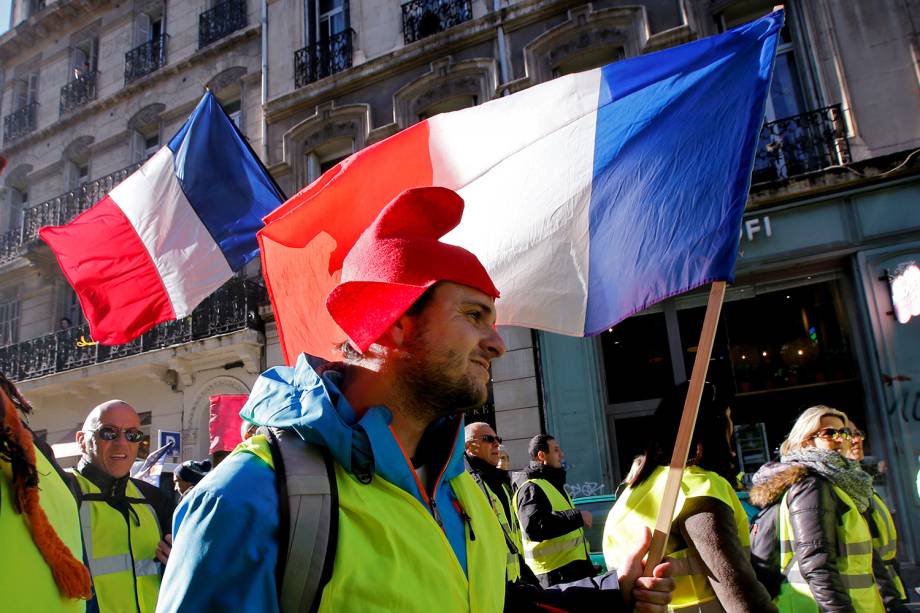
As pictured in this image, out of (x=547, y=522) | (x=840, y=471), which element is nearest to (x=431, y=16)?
(x=547, y=522)

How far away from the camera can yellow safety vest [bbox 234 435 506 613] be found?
125 centimetres

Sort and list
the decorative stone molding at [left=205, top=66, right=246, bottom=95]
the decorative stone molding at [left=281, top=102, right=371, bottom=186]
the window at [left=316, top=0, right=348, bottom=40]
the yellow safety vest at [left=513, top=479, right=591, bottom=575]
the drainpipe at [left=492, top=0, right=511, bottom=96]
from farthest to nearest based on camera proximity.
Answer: the decorative stone molding at [left=205, top=66, right=246, bottom=95]
the window at [left=316, top=0, right=348, bottom=40]
the decorative stone molding at [left=281, top=102, right=371, bottom=186]
the drainpipe at [left=492, top=0, right=511, bottom=96]
the yellow safety vest at [left=513, top=479, right=591, bottom=575]

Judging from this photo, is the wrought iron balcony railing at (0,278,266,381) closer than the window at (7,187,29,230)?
Yes

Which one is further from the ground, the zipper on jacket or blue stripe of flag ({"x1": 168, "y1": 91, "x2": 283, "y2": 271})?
blue stripe of flag ({"x1": 168, "y1": 91, "x2": 283, "y2": 271})

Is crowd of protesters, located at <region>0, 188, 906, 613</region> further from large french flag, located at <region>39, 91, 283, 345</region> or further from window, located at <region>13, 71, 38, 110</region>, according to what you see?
window, located at <region>13, 71, 38, 110</region>

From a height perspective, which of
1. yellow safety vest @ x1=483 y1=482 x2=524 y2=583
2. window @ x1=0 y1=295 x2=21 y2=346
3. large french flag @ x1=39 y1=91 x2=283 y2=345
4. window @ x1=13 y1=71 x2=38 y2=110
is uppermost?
window @ x1=13 y1=71 x2=38 y2=110

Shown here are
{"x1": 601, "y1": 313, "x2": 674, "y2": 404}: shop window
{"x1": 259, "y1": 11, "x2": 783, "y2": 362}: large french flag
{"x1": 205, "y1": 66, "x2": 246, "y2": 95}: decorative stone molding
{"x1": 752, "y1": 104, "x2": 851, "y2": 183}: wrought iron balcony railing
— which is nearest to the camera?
{"x1": 259, "y1": 11, "x2": 783, "y2": 362}: large french flag

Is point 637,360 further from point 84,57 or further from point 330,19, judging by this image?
point 84,57

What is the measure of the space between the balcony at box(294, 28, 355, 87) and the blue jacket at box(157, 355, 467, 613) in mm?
13360

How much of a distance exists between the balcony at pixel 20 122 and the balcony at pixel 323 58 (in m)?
10.5

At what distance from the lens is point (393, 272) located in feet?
5.62

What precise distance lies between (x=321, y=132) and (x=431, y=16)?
3.24 m

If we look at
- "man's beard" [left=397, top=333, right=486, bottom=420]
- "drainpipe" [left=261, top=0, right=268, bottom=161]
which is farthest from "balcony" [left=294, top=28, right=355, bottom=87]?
"man's beard" [left=397, top=333, right=486, bottom=420]

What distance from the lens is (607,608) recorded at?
5.72ft
